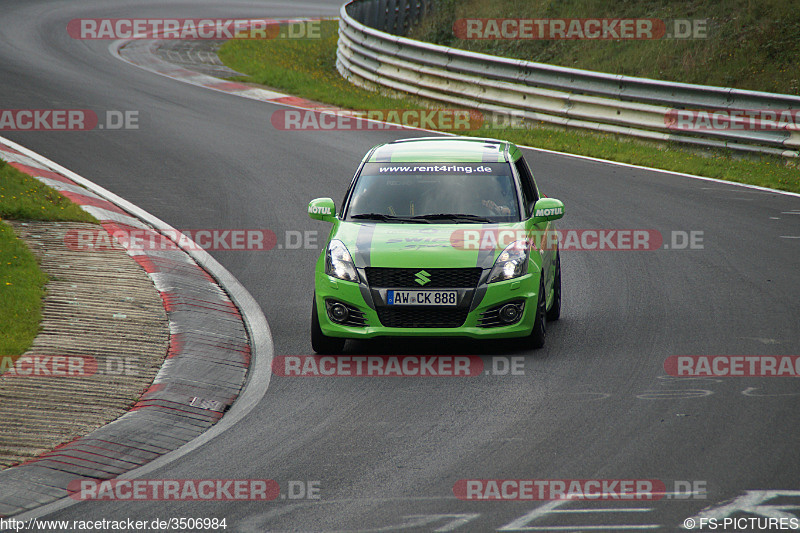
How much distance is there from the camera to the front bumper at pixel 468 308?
856cm

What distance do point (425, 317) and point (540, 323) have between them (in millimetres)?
1056

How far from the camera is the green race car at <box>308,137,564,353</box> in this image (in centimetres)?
856

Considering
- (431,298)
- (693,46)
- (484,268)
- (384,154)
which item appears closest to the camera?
(431,298)

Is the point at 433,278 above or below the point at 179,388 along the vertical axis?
above

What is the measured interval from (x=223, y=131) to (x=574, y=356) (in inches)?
466

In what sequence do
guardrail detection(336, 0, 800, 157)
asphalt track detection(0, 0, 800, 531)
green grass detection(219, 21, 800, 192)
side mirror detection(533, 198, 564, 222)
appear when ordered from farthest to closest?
guardrail detection(336, 0, 800, 157), green grass detection(219, 21, 800, 192), side mirror detection(533, 198, 564, 222), asphalt track detection(0, 0, 800, 531)

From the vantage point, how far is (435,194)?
955cm

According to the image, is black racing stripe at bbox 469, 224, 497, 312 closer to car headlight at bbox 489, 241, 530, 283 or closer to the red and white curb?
car headlight at bbox 489, 241, 530, 283

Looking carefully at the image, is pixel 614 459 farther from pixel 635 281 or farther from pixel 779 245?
pixel 779 245

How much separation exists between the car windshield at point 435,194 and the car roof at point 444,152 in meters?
0.09

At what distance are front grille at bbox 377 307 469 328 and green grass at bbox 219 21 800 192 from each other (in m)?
8.94

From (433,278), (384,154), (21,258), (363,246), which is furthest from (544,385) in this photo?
(21,258)

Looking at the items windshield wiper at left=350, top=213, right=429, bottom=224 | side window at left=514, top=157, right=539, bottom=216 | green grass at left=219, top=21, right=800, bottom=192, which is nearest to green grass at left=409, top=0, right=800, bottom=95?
green grass at left=219, top=21, right=800, bottom=192

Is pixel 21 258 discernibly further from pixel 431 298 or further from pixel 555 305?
pixel 555 305
